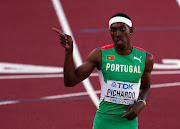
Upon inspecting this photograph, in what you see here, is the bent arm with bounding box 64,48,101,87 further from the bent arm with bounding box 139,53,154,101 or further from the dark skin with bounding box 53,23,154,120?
the bent arm with bounding box 139,53,154,101

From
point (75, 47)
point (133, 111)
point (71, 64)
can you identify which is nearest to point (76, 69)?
point (71, 64)

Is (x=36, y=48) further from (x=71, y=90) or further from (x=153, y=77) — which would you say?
(x=153, y=77)

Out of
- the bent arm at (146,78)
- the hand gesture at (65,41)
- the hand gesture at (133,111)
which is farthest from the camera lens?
the bent arm at (146,78)

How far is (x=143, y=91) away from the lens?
4129 millimetres

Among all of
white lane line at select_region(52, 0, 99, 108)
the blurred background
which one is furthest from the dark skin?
white lane line at select_region(52, 0, 99, 108)

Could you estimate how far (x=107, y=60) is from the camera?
3926 mm

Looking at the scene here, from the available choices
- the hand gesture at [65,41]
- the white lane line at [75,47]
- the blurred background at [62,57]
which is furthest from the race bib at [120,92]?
the white lane line at [75,47]

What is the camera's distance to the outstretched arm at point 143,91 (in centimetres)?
381

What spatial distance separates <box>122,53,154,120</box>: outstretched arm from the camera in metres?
3.81

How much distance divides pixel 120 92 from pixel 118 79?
133 mm

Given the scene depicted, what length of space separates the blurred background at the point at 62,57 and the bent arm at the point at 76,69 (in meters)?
3.05

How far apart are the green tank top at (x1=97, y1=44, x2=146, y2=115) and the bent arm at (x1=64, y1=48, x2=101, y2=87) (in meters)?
0.08

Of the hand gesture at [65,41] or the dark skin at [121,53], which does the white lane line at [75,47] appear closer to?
the dark skin at [121,53]

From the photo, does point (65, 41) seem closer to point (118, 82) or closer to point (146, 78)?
point (118, 82)
